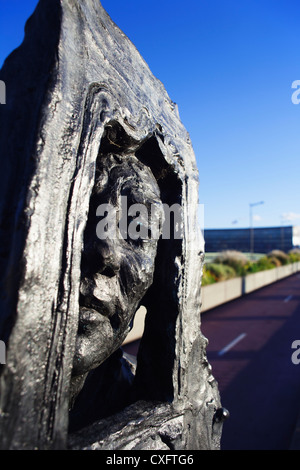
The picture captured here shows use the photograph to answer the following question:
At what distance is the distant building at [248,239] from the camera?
38.5 metres

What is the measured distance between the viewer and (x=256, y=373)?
554cm

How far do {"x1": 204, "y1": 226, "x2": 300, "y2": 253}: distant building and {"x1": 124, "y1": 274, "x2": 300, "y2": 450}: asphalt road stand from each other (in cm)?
2832

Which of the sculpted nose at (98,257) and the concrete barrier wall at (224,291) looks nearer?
the sculpted nose at (98,257)

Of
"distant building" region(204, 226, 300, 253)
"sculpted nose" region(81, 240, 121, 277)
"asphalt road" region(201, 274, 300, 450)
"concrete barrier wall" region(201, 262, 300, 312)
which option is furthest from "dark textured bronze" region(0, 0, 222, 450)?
"distant building" region(204, 226, 300, 253)

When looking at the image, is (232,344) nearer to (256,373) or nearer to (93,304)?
(256,373)

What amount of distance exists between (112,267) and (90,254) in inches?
3.2

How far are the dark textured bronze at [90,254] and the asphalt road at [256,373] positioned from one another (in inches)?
115

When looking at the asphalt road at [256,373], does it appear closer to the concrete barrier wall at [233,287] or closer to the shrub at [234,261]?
the concrete barrier wall at [233,287]

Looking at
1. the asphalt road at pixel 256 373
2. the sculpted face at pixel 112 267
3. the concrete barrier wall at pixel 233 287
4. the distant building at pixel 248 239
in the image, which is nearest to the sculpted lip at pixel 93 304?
the sculpted face at pixel 112 267

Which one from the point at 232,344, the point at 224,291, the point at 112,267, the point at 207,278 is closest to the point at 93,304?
the point at 112,267

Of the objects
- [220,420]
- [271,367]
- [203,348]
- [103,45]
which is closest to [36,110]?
[103,45]

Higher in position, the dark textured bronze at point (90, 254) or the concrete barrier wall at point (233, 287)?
the dark textured bronze at point (90, 254)
